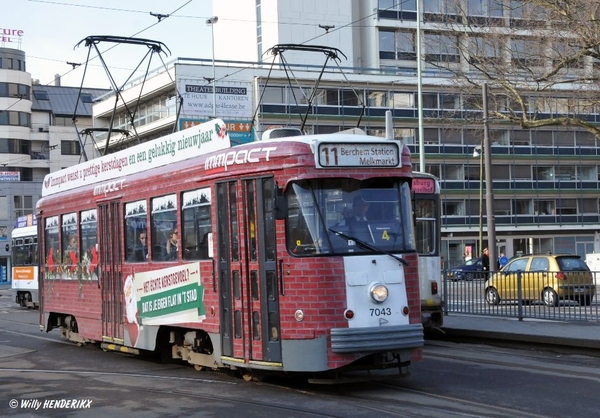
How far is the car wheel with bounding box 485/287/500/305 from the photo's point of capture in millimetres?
18703

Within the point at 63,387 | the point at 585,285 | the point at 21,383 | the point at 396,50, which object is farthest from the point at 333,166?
the point at 396,50

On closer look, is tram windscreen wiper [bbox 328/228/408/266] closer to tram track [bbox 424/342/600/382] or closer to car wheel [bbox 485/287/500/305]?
tram track [bbox 424/342/600/382]

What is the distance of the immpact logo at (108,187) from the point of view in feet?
47.8

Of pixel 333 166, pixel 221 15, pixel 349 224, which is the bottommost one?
pixel 349 224

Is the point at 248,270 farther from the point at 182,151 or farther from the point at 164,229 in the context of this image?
the point at 182,151

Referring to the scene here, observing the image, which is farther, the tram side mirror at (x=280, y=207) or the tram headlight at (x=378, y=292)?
the tram side mirror at (x=280, y=207)

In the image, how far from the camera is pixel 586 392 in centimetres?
1055

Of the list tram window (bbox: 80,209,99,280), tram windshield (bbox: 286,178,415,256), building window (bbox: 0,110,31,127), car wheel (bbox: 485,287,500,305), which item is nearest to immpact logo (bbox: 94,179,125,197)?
tram window (bbox: 80,209,99,280)

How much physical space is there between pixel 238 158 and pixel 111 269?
4629 mm

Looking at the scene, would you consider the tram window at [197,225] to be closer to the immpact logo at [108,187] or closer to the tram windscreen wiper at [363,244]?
the tram windscreen wiper at [363,244]

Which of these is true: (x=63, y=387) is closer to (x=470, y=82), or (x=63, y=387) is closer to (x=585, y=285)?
(x=585, y=285)

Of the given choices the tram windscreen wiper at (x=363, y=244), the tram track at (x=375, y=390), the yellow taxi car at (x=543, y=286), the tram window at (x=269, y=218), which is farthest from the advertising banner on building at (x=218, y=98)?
the tram windscreen wiper at (x=363, y=244)

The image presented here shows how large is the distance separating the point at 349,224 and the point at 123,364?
5.90 m

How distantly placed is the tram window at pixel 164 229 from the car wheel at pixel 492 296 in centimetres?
823
